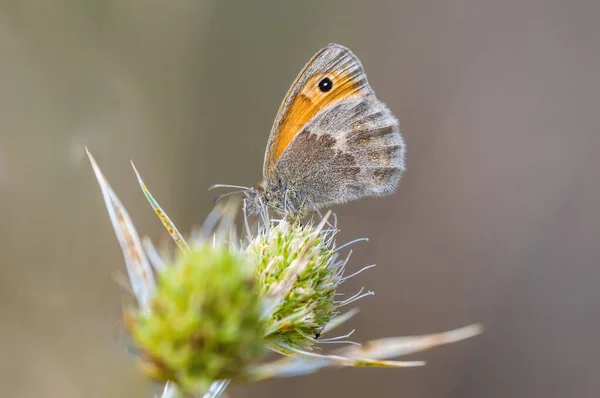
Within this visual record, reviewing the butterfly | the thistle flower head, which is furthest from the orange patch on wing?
the thistle flower head

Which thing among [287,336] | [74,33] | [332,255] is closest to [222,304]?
[287,336]

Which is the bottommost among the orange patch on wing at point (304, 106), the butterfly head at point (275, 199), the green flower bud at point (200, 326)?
the green flower bud at point (200, 326)

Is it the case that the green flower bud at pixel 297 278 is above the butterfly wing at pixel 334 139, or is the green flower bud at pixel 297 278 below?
below

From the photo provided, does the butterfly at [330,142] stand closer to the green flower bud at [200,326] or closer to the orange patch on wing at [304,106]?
the orange patch on wing at [304,106]

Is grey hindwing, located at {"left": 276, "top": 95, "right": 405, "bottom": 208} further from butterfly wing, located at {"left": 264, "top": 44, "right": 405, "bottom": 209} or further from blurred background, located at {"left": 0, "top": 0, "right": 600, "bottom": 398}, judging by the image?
blurred background, located at {"left": 0, "top": 0, "right": 600, "bottom": 398}

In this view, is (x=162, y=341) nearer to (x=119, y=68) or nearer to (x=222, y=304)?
(x=222, y=304)

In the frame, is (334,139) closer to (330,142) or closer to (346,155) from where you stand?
(330,142)

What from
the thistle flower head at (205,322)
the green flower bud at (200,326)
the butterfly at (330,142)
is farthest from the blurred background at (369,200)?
the green flower bud at (200,326)

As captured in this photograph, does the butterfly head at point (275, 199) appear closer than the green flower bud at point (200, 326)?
No
